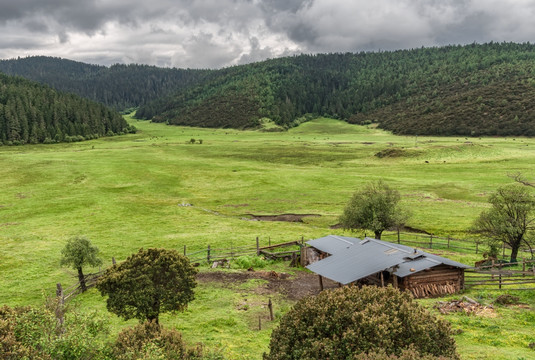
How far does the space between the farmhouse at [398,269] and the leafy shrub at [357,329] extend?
13.5m

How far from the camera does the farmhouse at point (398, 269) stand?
30.8 meters

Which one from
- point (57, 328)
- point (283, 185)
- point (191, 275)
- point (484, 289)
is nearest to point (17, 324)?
point (57, 328)

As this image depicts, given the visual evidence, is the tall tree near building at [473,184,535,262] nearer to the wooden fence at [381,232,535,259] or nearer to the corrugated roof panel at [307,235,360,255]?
the wooden fence at [381,232,535,259]

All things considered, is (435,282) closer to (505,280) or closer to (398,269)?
(398,269)

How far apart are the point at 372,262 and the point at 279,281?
961 cm

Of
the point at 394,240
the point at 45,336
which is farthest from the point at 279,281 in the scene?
the point at 45,336

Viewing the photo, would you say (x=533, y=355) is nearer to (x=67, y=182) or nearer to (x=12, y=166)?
(x=67, y=182)

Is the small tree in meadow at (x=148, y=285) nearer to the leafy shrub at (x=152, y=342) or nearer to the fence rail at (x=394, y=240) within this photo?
the leafy shrub at (x=152, y=342)

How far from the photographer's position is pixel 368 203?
47375mm

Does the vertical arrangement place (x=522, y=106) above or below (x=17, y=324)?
above

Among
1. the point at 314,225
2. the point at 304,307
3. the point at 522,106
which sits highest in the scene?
the point at 522,106

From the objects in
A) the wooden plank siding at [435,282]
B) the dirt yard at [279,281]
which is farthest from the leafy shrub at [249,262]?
the wooden plank siding at [435,282]

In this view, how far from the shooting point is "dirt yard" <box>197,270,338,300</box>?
33938 millimetres

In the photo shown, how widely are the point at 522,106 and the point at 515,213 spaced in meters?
193
